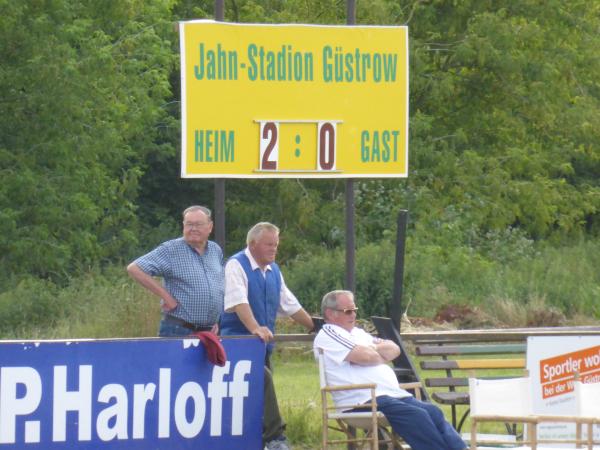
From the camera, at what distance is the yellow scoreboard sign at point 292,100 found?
35.0ft

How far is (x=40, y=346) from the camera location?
8656mm

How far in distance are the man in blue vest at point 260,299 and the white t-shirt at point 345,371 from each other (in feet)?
1.44

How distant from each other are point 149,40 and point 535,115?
31.6ft

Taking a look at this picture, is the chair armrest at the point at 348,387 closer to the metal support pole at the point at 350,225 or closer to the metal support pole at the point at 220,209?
the metal support pole at the point at 220,209

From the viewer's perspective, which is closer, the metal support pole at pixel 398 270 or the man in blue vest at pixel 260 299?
the man in blue vest at pixel 260 299

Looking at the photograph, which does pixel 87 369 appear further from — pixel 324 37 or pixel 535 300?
pixel 535 300

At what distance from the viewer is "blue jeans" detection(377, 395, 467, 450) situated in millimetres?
8836

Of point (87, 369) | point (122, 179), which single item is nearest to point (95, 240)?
point (122, 179)

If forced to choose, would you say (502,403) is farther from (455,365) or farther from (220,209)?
(220,209)

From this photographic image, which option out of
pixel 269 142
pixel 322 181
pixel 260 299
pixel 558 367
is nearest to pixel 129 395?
pixel 260 299

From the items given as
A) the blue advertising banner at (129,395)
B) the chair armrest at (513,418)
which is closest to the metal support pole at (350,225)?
the blue advertising banner at (129,395)

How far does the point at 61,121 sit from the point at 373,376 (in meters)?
19.4

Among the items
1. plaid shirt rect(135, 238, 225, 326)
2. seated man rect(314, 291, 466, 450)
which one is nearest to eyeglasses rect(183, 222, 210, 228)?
plaid shirt rect(135, 238, 225, 326)

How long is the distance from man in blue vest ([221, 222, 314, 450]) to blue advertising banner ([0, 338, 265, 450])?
84 mm
